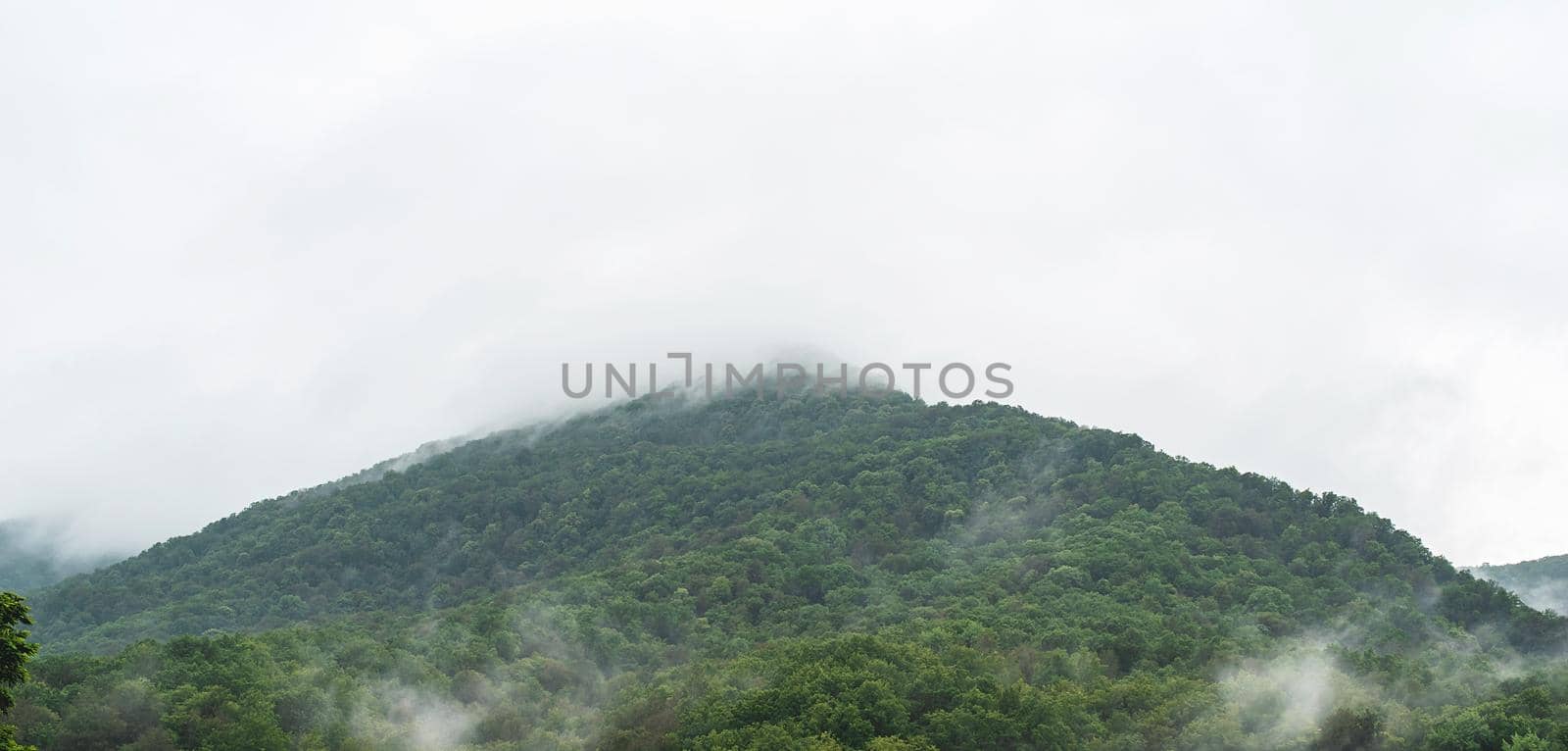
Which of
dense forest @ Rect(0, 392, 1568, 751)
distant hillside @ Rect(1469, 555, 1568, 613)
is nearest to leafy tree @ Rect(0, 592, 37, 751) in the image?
dense forest @ Rect(0, 392, 1568, 751)

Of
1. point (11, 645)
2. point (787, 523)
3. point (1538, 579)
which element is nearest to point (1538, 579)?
point (1538, 579)

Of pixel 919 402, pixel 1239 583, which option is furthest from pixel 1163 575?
pixel 919 402

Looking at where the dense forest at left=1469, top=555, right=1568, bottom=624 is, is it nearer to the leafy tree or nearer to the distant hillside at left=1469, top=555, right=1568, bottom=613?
the distant hillside at left=1469, top=555, right=1568, bottom=613

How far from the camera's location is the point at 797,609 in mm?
73250

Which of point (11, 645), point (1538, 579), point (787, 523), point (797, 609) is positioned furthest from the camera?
point (1538, 579)

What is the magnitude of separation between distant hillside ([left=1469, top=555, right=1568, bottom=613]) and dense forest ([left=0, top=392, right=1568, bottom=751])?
1571cm

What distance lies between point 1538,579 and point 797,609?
55.5 meters

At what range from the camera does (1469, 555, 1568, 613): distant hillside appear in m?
89.2

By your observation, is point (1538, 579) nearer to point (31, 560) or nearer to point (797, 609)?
point (797, 609)

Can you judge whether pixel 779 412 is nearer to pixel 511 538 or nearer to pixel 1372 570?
pixel 511 538

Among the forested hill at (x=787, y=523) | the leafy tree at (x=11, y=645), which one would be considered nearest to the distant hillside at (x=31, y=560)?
the forested hill at (x=787, y=523)

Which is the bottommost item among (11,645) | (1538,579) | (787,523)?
(1538,579)

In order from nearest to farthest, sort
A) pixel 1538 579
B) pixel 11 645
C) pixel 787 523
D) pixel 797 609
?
pixel 11 645 < pixel 797 609 < pixel 787 523 < pixel 1538 579

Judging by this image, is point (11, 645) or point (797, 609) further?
point (797, 609)
